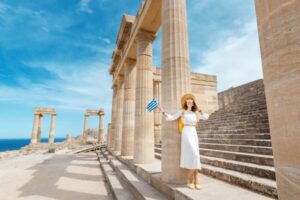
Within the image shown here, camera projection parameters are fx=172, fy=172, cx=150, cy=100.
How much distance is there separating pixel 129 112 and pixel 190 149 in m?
7.64

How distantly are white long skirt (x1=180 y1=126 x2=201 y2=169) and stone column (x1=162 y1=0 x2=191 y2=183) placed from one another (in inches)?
23.9

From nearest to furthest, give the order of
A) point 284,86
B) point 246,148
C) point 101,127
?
point 284,86 < point 246,148 < point 101,127

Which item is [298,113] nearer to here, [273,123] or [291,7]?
[273,123]

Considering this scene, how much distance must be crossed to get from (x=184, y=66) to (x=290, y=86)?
12.0ft

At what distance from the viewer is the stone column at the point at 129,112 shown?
35.8 ft

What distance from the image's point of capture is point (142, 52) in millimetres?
9078

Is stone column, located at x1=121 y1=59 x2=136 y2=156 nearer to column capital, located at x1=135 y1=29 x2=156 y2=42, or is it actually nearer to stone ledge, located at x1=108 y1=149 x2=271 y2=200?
column capital, located at x1=135 y1=29 x2=156 y2=42

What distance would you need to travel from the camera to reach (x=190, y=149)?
404 cm

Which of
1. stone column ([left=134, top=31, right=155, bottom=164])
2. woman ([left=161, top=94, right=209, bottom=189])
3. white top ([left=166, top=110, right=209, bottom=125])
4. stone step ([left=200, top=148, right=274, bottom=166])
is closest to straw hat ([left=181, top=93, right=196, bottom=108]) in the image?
woman ([left=161, top=94, right=209, bottom=189])

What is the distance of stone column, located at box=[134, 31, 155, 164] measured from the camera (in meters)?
7.93

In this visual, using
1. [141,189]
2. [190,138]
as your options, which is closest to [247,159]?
[190,138]

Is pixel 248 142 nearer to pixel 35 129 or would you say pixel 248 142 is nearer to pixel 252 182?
pixel 252 182

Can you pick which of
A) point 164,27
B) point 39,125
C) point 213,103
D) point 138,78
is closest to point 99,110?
point 39,125

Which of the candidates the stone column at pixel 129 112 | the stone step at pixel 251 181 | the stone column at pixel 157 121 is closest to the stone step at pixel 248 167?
the stone step at pixel 251 181
